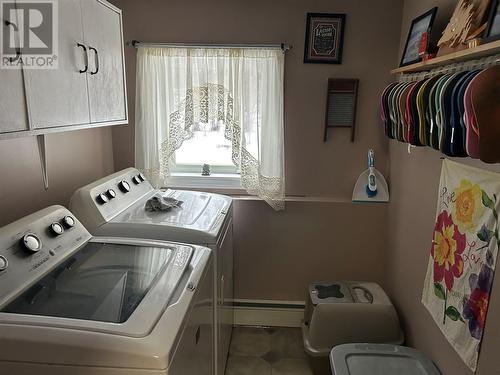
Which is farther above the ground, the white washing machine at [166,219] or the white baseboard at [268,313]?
the white washing machine at [166,219]

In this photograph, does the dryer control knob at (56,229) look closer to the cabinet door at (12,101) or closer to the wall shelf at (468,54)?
the cabinet door at (12,101)

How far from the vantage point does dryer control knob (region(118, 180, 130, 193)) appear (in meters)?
2.19

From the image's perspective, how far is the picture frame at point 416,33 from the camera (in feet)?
6.31

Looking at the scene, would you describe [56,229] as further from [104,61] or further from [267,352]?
[267,352]

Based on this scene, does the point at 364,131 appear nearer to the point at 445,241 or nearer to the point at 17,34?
the point at 445,241

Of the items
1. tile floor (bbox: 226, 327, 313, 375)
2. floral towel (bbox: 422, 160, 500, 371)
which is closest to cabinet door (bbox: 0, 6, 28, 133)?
floral towel (bbox: 422, 160, 500, 371)

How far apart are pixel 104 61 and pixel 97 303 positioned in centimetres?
122

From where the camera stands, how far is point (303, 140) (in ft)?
8.84

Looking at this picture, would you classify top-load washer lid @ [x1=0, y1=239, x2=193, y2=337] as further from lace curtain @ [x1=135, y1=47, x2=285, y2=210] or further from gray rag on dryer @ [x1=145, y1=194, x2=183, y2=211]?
lace curtain @ [x1=135, y1=47, x2=285, y2=210]

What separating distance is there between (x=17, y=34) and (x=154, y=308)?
0.97 meters

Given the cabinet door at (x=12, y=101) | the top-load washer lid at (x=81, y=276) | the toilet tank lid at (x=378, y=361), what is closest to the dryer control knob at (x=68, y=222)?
the top-load washer lid at (x=81, y=276)

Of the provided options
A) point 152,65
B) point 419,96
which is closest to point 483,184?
point 419,96

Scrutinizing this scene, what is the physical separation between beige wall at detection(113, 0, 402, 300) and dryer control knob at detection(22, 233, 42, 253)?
1.47m

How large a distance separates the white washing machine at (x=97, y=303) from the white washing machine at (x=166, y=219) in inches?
7.2
